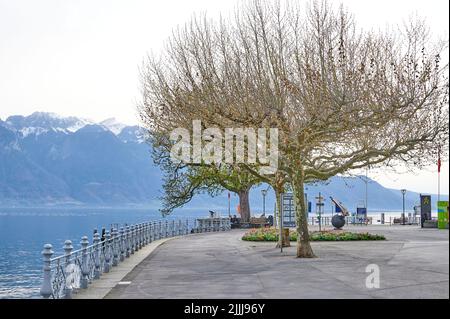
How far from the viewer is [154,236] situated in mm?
43250

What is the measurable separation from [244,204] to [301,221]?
37.3 meters

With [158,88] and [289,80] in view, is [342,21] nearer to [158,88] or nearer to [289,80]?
[289,80]

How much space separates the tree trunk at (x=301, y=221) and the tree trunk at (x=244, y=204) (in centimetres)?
3438

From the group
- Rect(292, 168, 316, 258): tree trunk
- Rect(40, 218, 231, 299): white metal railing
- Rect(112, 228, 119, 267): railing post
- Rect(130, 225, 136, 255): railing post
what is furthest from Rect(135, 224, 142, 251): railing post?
Rect(292, 168, 316, 258): tree trunk

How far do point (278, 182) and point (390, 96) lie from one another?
8.91m

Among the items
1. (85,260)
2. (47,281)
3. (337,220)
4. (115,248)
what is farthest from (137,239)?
(337,220)

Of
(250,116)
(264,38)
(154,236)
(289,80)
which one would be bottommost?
(154,236)

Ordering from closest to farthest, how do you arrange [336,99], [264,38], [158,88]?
[336,99]
[264,38]
[158,88]

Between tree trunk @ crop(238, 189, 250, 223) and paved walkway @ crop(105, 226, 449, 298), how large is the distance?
1237 inches

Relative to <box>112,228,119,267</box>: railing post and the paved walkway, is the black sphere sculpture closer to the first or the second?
the paved walkway

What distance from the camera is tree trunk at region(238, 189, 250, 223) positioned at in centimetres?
6223

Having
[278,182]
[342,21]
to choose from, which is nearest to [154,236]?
[278,182]

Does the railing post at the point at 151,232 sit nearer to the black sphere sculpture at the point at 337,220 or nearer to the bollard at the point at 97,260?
the black sphere sculpture at the point at 337,220

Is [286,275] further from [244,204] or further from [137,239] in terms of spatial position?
[244,204]
